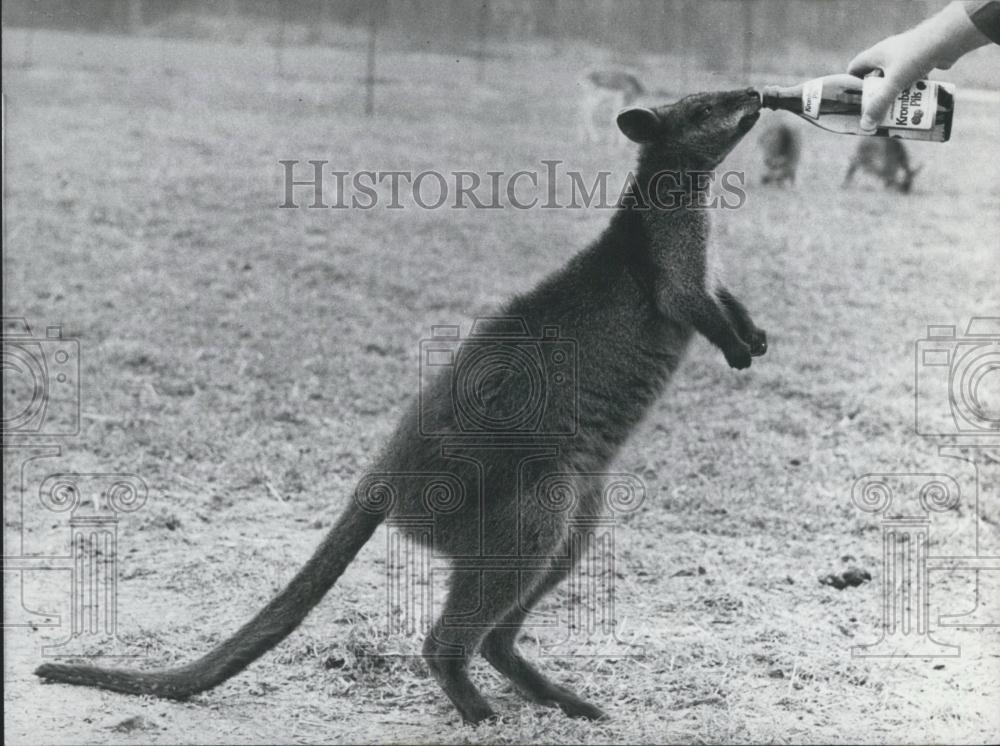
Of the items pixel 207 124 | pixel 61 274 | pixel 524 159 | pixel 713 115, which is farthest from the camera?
pixel 207 124

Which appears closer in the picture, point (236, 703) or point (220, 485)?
point (236, 703)

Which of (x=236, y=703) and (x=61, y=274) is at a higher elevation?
(x=61, y=274)

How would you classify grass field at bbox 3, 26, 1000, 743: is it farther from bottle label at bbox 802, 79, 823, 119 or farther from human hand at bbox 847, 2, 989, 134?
human hand at bbox 847, 2, 989, 134

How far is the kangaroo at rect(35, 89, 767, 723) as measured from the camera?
3.86 metres

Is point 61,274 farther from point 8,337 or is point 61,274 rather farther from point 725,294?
point 725,294

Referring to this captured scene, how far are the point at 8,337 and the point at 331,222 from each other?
302 cm

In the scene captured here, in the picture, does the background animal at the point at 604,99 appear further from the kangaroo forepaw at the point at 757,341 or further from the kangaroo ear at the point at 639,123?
the kangaroo forepaw at the point at 757,341

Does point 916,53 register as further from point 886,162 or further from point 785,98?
point 886,162

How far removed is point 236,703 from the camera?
412cm


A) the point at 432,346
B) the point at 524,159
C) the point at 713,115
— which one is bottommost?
the point at 432,346

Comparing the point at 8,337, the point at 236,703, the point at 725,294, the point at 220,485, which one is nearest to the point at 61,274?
the point at 8,337

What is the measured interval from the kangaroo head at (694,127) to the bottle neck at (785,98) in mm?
80

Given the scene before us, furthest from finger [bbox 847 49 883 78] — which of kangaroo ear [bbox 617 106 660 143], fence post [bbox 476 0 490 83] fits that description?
fence post [bbox 476 0 490 83]

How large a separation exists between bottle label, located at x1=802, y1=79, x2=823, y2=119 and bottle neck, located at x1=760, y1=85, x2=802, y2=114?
0.20 feet
